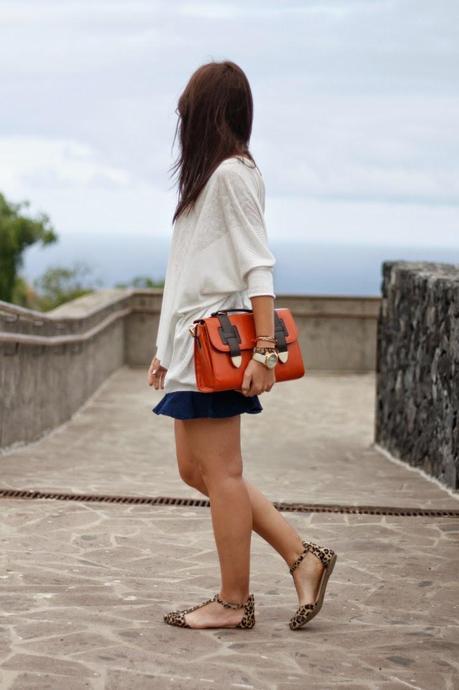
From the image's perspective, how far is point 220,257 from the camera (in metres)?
3.69

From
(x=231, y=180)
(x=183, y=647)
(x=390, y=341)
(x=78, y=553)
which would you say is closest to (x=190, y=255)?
(x=231, y=180)

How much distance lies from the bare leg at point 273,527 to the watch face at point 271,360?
0.38 m

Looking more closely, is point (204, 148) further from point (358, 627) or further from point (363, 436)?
point (363, 436)

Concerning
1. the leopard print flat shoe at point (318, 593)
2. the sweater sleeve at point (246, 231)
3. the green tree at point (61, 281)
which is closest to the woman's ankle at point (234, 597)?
the leopard print flat shoe at point (318, 593)

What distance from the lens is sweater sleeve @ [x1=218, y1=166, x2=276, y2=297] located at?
364 cm

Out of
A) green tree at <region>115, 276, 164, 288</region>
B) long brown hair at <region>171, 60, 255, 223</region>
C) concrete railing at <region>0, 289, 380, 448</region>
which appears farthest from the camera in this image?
green tree at <region>115, 276, 164, 288</region>

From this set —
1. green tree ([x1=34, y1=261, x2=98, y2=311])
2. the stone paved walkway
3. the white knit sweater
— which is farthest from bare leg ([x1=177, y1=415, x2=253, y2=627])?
green tree ([x1=34, y1=261, x2=98, y2=311])

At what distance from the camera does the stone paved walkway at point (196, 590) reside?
350 cm

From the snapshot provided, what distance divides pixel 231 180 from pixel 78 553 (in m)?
1.98

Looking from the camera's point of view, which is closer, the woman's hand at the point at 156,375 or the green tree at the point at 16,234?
the woman's hand at the point at 156,375

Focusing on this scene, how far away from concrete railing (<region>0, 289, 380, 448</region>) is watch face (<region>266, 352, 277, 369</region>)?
4263 mm

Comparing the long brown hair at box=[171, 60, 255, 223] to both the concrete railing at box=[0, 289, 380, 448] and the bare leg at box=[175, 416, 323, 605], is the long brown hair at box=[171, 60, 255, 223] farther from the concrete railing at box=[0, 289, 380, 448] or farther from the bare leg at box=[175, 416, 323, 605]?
the concrete railing at box=[0, 289, 380, 448]

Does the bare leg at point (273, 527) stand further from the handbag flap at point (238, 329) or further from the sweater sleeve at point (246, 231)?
the sweater sleeve at point (246, 231)

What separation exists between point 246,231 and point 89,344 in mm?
8816
